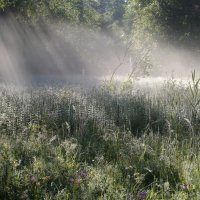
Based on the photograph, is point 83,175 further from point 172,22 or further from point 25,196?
point 172,22

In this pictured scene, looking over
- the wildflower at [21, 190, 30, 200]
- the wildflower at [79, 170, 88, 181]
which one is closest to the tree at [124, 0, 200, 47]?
the wildflower at [79, 170, 88, 181]

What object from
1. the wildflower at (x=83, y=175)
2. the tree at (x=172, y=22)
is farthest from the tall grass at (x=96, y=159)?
the tree at (x=172, y=22)

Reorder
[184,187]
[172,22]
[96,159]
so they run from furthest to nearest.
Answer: [172,22]
[96,159]
[184,187]

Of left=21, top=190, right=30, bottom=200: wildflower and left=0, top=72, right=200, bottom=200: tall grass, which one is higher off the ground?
left=0, top=72, right=200, bottom=200: tall grass

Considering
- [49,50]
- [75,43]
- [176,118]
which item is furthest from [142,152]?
[75,43]

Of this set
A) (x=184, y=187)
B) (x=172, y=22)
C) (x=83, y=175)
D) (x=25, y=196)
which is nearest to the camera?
(x=25, y=196)

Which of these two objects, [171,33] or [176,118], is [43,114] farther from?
[171,33]

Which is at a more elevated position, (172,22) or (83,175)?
(172,22)

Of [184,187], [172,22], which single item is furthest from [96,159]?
[172,22]

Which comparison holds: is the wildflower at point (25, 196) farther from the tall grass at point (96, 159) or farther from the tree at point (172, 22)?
the tree at point (172, 22)

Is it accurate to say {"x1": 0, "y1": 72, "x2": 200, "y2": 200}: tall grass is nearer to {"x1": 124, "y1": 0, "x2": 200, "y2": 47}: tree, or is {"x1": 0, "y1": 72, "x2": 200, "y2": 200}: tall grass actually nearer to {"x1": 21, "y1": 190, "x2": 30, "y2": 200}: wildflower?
{"x1": 21, "y1": 190, "x2": 30, "y2": 200}: wildflower

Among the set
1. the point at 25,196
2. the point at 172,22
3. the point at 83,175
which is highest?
the point at 172,22

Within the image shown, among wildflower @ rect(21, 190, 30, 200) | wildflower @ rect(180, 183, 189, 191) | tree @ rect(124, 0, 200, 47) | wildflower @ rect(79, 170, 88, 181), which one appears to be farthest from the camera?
A: tree @ rect(124, 0, 200, 47)

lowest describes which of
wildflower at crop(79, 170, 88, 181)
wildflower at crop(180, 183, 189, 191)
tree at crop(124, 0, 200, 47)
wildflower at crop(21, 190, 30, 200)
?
wildflower at crop(21, 190, 30, 200)
